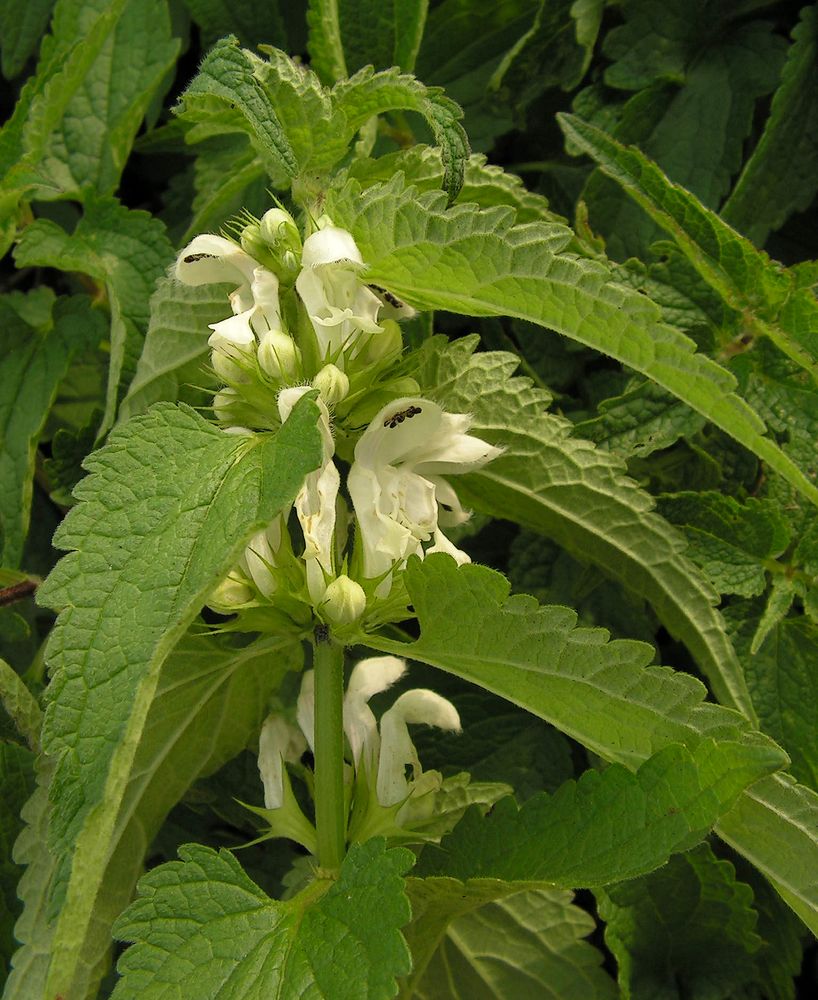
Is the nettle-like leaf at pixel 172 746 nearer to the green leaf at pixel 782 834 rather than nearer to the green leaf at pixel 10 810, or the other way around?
the green leaf at pixel 10 810

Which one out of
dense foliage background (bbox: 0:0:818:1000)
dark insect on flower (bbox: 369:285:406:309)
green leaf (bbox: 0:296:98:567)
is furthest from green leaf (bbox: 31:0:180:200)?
dark insect on flower (bbox: 369:285:406:309)

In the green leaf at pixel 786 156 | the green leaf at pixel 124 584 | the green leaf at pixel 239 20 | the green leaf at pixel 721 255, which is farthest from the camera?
the green leaf at pixel 239 20

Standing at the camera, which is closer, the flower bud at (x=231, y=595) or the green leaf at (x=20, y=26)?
the flower bud at (x=231, y=595)

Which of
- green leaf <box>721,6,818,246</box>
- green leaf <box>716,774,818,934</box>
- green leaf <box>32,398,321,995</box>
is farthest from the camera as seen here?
green leaf <box>721,6,818,246</box>

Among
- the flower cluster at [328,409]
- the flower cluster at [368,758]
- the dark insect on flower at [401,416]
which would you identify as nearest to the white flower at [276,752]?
the flower cluster at [368,758]

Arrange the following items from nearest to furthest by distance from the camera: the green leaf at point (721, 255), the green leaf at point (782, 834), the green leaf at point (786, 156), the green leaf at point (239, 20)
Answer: the green leaf at point (782, 834) → the green leaf at point (721, 255) → the green leaf at point (786, 156) → the green leaf at point (239, 20)

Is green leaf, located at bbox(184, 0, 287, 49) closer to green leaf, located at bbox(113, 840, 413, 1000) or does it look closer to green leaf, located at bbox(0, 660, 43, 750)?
green leaf, located at bbox(0, 660, 43, 750)

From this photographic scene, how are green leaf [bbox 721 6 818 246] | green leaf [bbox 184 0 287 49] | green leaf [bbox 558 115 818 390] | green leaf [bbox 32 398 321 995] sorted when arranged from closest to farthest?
green leaf [bbox 32 398 321 995] → green leaf [bbox 558 115 818 390] → green leaf [bbox 721 6 818 246] → green leaf [bbox 184 0 287 49]

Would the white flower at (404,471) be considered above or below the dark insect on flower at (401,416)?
below
